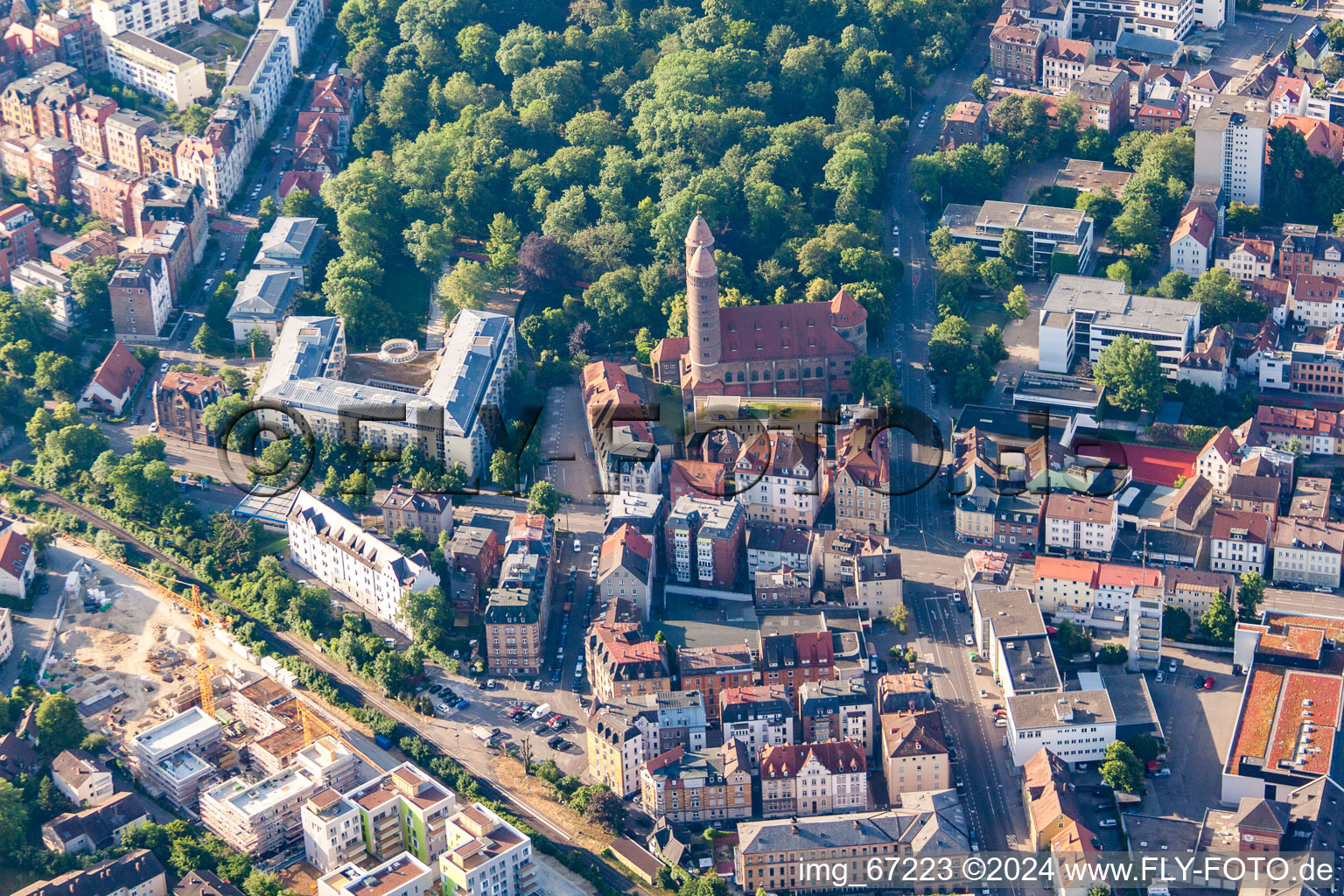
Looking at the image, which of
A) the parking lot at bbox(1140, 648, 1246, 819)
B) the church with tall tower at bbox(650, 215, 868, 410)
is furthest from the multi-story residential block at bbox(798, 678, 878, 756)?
the church with tall tower at bbox(650, 215, 868, 410)

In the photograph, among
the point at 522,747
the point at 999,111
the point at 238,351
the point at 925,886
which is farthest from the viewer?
the point at 999,111

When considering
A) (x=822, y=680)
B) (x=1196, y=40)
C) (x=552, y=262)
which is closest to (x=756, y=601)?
(x=822, y=680)

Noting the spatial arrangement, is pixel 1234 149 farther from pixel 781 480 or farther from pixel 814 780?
pixel 814 780

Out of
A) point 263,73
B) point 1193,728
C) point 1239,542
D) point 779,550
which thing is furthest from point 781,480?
point 263,73

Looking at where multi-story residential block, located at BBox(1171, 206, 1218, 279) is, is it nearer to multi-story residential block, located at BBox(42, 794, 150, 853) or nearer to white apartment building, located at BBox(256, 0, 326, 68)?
white apartment building, located at BBox(256, 0, 326, 68)

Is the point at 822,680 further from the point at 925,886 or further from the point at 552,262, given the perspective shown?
the point at 552,262
